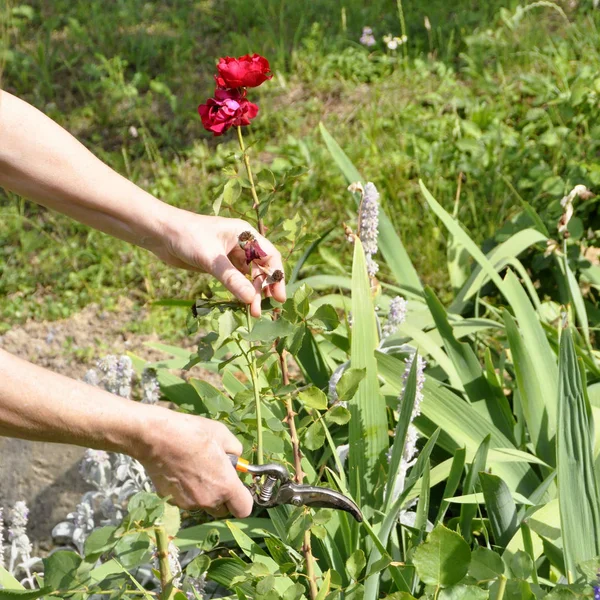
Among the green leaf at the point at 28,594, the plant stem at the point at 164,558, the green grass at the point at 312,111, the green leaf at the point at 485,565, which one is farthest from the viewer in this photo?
the green grass at the point at 312,111

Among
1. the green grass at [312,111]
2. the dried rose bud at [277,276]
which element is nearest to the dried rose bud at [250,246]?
the dried rose bud at [277,276]

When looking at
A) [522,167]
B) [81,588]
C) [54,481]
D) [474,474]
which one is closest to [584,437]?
[474,474]

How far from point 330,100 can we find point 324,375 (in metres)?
2.28

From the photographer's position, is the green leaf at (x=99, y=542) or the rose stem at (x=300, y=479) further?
the rose stem at (x=300, y=479)

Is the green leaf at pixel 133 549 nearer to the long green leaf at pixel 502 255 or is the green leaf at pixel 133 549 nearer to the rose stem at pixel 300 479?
the rose stem at pixel 300 479

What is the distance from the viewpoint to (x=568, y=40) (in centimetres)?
415

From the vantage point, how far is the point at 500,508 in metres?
1.68

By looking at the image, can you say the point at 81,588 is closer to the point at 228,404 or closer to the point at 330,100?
the point at 228,404

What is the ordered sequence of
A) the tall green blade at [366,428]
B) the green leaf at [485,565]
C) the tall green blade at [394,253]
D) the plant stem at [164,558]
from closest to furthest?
the plant stem at [164,558]
the green leaf at [485,565]
the tall green blade at [366,428]
the tall green blade at [394,253]

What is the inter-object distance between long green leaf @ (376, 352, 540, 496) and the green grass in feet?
3.69

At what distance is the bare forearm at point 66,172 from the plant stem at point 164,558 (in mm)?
653

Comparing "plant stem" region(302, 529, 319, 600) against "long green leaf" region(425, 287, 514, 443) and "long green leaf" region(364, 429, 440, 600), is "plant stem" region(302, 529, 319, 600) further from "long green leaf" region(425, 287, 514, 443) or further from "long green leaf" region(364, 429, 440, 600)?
"long green leaf" region(425, 287, 514, 443)

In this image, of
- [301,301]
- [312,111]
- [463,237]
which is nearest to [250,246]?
[301,301]

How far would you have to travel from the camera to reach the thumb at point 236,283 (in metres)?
1.42
